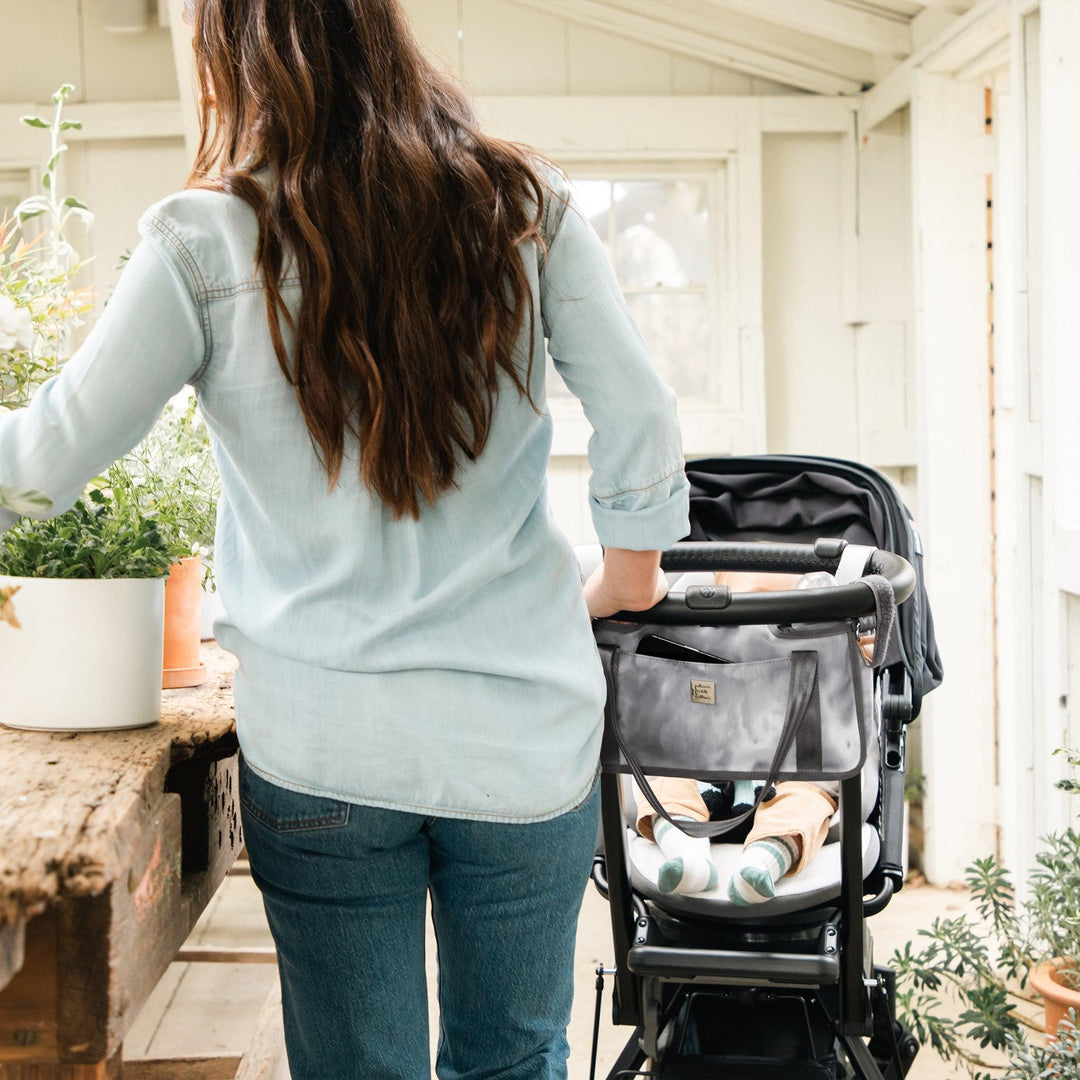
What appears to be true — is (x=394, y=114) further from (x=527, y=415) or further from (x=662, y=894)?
(x=662, y=894)

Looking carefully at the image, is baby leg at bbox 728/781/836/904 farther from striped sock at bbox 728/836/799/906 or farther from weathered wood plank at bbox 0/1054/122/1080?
weathered wood plank at bbox 0/1054/122/1080

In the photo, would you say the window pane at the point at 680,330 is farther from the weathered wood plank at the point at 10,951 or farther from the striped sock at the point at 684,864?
the weathered wood plank at the point at 10,951

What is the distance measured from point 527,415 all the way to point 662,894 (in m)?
0.78

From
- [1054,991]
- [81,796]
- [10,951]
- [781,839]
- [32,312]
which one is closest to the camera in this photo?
[10,951]

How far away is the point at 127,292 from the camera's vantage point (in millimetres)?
891

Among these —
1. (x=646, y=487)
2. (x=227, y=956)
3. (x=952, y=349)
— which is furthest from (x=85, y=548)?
(x=952, y=349)

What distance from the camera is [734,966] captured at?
1407mm

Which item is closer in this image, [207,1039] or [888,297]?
[207,1039]

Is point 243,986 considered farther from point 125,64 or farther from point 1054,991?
point 125,64

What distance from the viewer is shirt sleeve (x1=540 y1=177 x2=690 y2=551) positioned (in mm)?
981

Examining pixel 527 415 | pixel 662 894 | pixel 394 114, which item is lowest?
pixel 662 894

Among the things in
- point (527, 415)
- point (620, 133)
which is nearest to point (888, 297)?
point (620, 133)

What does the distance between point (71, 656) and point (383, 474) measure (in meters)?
0.34

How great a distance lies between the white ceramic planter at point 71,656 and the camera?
1.03 m
